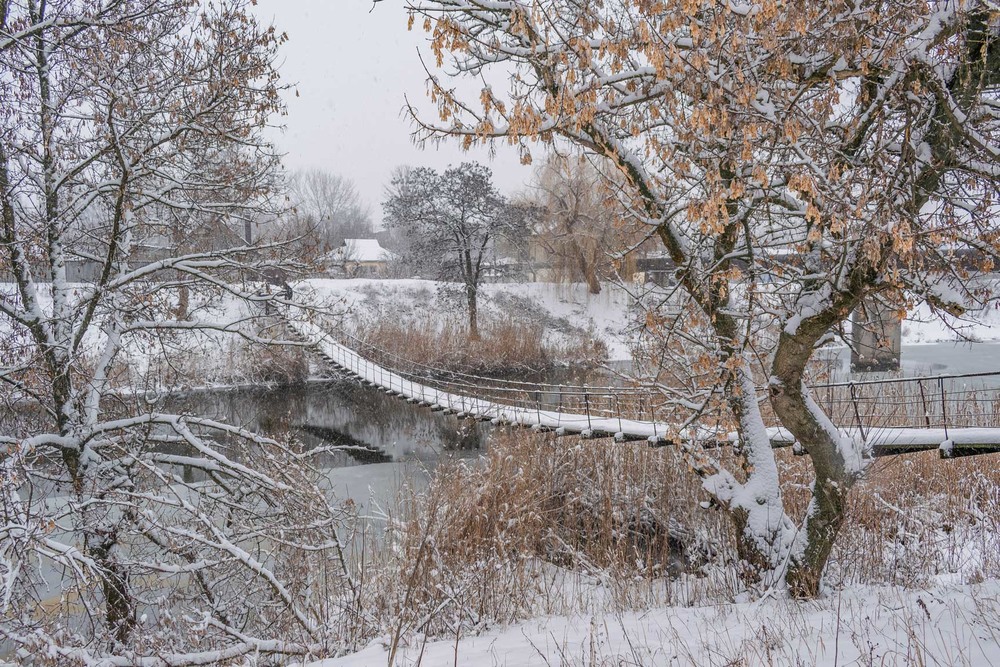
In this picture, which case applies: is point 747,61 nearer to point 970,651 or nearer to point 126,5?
point 970,651

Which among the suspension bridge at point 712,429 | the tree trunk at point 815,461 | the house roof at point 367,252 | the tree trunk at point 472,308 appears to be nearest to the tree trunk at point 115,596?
the suspension bridge at point 712,429

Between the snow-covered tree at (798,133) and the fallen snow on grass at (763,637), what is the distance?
106cm

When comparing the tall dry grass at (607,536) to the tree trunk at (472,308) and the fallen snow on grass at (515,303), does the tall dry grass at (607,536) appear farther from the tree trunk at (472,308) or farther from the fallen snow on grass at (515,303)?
the fallen snow on grass at (515,303)

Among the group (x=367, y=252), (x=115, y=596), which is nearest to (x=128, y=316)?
(x=115, y=596)

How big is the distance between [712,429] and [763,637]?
345 cm

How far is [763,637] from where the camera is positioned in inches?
120

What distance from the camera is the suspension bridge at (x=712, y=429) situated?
20.3 ft

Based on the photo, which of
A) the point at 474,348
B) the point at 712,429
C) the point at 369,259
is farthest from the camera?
the point at 369,259

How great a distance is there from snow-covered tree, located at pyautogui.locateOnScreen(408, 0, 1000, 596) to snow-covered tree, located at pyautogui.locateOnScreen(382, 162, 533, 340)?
18.4 metres

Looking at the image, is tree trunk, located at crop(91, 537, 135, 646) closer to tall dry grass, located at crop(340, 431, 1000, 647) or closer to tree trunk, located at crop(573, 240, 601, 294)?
tall dry grass, located at crop(340, 431, 1000, 647)

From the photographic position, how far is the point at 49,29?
15.6 ft

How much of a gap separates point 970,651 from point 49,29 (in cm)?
698

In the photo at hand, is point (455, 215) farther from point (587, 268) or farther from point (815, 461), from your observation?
point (815, 461)

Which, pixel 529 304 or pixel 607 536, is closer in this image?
pixel 607 536
